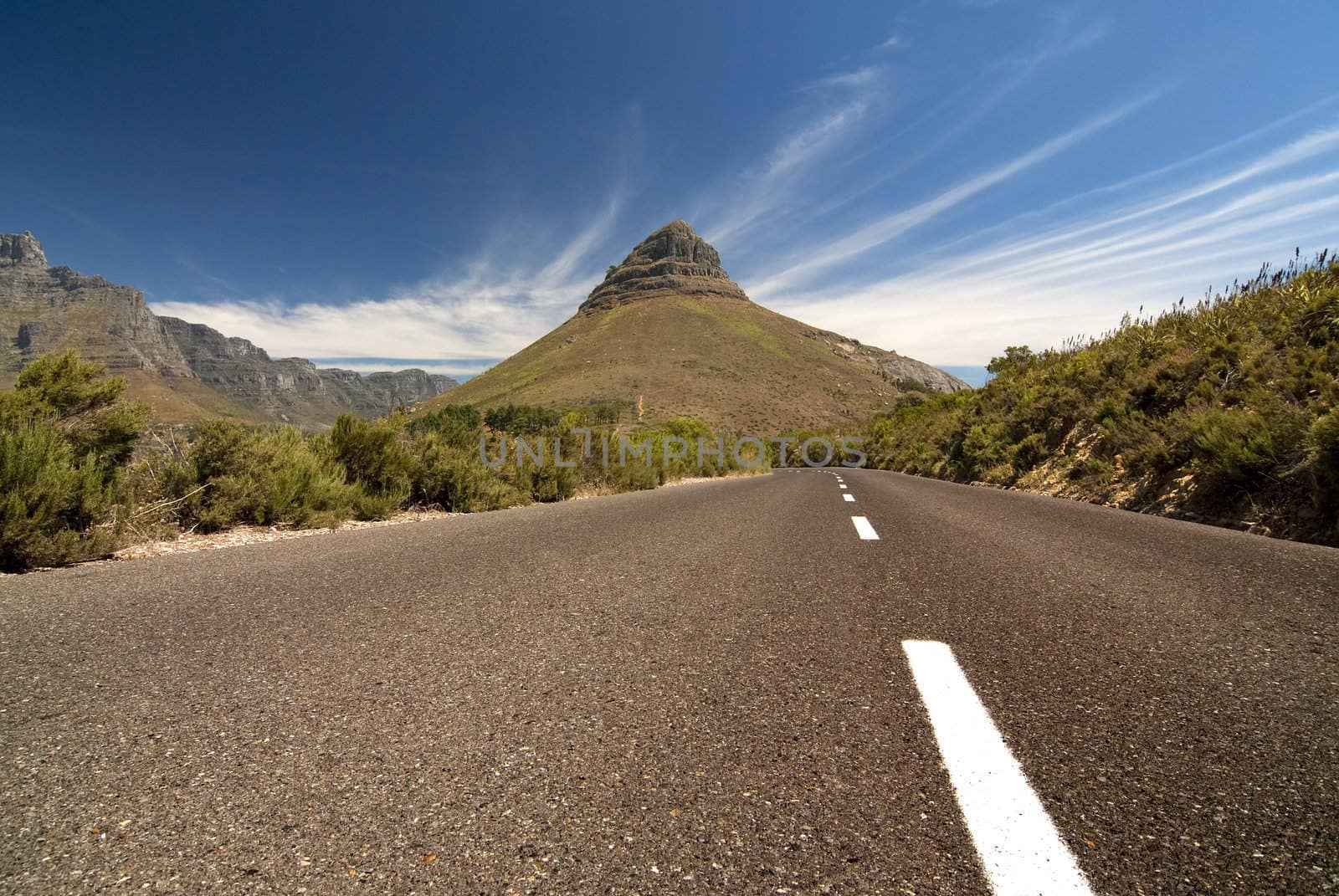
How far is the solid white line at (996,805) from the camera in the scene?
116cm

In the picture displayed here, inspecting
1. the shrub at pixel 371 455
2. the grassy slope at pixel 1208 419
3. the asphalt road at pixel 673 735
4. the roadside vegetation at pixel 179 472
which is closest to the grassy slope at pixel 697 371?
the grassy slope at pixel 1208 419

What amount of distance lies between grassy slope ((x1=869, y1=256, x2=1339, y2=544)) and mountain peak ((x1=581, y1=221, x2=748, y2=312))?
132306 mm

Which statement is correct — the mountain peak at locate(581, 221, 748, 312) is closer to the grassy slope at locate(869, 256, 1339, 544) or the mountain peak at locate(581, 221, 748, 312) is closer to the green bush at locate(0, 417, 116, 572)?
the grassy slope at locate(869, 256, 1339, 544)

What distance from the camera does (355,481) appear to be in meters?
8.19

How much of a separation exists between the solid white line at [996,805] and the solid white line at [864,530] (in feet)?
11.6

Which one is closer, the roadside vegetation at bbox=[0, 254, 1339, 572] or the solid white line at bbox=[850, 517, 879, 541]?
the roadside vegetation at bbox=[0, 254, 1339, 572]

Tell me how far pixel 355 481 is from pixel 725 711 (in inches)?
306

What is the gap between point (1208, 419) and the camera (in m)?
8.04

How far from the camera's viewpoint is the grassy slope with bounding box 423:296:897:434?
79688 millimetres

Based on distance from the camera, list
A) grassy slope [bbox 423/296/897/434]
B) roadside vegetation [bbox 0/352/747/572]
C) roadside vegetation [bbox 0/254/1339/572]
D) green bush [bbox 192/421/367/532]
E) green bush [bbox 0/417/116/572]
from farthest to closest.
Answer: grassy slope [bbox 423/296/897/434], green bush [bbox 192/421/367/532], roadside vegetation [bbox 0/254/1339/572], roadside vegetation [bbox 0/352/747/572], green bush [bbox 0/417/116/572]

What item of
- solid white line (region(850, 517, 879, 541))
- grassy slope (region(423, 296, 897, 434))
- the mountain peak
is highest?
the mountain peak

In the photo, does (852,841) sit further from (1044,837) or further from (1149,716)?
(1149,716)

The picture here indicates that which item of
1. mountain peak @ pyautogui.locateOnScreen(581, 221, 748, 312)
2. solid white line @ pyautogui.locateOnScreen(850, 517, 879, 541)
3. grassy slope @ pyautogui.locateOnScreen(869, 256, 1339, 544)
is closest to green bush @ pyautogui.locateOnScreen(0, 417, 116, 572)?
solid white line @ pyautogui.locateOnScreen(850, 517, 879, 541)

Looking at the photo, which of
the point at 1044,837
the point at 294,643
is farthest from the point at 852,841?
the point at 294,643
